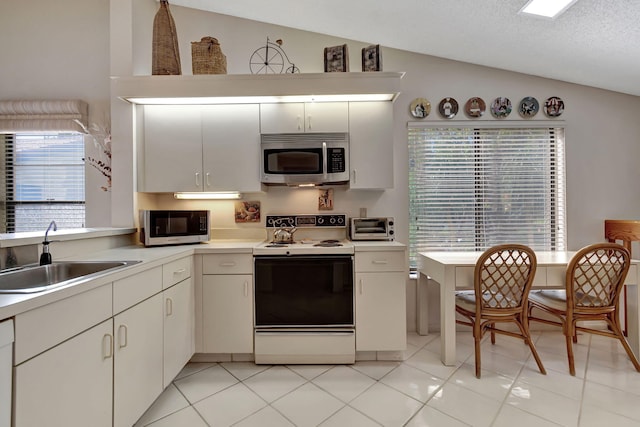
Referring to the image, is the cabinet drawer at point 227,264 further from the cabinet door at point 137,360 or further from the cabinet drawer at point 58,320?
the cabinet drawer at point 58,320

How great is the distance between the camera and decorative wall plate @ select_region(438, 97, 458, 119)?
2873mm

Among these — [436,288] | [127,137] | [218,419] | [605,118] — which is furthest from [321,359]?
[605,118]

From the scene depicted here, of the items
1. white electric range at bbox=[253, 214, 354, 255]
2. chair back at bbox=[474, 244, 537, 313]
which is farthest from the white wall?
chair back at bbox=[474, 244, 537, 313]

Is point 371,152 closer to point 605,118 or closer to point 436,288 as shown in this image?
point 436,288

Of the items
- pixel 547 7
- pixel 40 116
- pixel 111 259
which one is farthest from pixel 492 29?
pixel 40 116

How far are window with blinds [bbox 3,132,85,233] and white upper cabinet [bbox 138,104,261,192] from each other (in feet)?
3.50

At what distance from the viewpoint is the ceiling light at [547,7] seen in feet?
6.16

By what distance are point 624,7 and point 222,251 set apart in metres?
3.06

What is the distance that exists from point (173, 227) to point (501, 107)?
318cm

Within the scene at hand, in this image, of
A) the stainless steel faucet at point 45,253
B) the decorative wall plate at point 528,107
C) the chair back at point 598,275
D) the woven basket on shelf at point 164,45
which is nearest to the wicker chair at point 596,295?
the chair back at point 598,275

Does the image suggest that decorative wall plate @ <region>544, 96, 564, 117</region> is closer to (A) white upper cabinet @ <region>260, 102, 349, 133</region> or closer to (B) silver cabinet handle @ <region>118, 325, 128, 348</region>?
(A) white upper cabinet @ <region>260, 102, 349, 133</region>

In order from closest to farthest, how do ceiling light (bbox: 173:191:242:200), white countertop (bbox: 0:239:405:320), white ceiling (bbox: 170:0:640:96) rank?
white countertop (bbox: 0:239:405:320) < white ceiling (bbox: 170:0:640:96) < ceiling light (bbox: 173:191:242:200)

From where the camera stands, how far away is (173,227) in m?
2.36

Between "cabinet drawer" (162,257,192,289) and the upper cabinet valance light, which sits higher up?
the upper cabinet valance light
